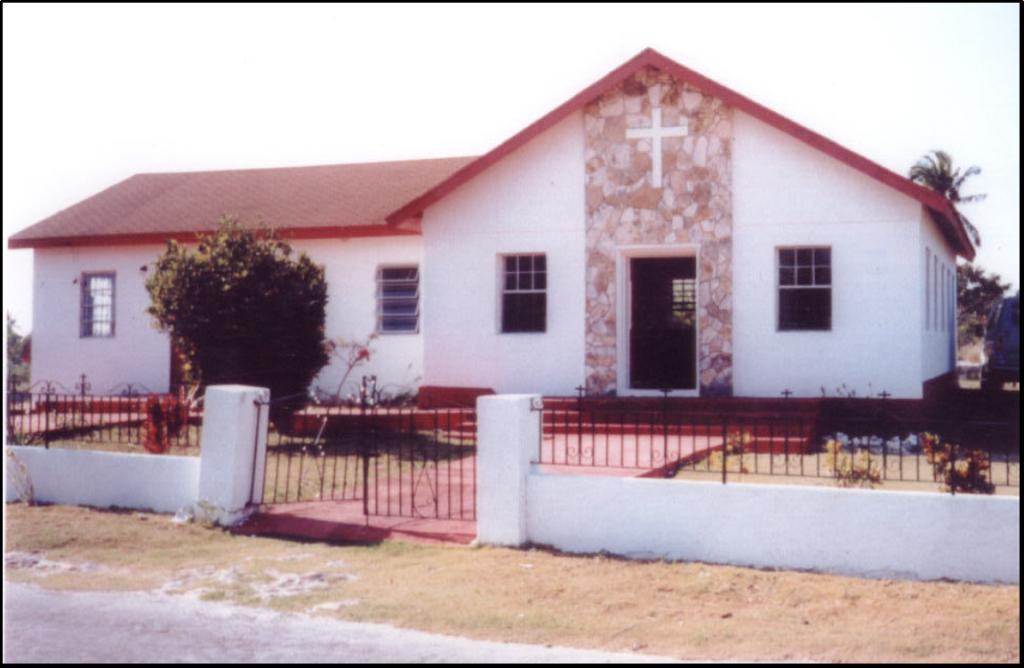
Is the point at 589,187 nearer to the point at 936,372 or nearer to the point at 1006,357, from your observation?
the point at 936,372

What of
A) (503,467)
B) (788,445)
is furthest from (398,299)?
(503,467)

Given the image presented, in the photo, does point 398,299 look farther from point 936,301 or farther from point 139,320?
point 936,301

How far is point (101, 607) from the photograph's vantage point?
26.4 ft

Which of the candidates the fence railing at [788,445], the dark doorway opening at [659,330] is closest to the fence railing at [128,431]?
the fence railing at [788,445]

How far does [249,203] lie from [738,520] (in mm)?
16343

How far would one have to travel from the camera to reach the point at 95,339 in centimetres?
2209

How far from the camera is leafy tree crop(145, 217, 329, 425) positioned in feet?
49.4

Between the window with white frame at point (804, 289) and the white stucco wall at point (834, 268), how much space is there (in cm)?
15

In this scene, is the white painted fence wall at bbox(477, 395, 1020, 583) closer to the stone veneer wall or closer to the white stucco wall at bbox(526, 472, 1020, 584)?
the white stucco wall at bbox(526, 472, 1020, 584)

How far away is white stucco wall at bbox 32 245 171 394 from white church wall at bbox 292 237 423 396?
11.9ft

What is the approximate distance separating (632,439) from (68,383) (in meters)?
12.9

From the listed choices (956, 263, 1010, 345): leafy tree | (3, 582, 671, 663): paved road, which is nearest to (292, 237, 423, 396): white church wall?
(3, 582, 671, 663): paved road

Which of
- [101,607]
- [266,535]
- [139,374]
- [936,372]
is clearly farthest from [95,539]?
[936,372]

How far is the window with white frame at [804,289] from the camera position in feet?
53.6
